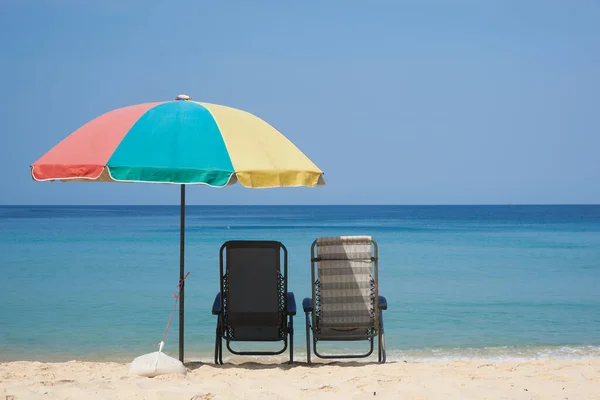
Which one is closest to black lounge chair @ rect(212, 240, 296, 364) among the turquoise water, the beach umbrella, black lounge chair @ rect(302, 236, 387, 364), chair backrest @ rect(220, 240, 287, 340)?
chair backrest @ rect(220, 240, 287, 340)

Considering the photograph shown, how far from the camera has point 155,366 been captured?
4566 mm

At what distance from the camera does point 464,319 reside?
9.57m

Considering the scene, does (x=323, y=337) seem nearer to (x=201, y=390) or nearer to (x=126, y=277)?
(x=201, y=390)

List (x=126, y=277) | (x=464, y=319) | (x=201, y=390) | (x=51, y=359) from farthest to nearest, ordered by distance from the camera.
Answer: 1. (x=126, y=277)
2. (x=464, y=319)
3. (x=51, y=359)
4. (x=201, y=390)

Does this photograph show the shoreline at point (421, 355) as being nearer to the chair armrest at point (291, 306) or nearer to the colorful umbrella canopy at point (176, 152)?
the chair armrest at point (291, 306)

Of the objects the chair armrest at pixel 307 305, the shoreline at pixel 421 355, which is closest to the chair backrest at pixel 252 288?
the chair armrest at pixel 307 305

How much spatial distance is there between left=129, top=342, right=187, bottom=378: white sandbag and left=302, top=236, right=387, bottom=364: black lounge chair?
1080 mm

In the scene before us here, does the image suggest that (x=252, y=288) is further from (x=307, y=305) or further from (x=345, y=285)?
(x=345, y=285)

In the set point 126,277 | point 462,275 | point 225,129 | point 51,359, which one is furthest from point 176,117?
point 462,275

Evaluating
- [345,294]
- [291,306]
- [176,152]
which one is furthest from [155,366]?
[345,294]

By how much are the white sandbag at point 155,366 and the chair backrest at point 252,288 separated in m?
0.78

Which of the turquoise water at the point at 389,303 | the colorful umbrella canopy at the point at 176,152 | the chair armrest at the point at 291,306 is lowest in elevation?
the turquoise water at the point at 389,303

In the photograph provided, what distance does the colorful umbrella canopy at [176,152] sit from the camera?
163 inches

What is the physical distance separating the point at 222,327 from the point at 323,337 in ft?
2.53
